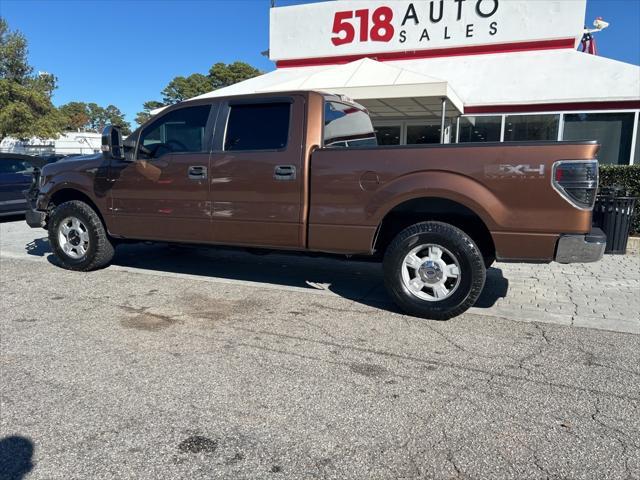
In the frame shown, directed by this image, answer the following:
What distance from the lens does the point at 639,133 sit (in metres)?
11.9

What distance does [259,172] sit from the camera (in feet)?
17.0

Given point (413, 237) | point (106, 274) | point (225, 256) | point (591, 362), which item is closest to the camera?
point (591, 362)

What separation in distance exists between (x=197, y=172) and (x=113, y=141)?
1.19 m

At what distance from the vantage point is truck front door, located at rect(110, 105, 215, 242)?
5.55 metres

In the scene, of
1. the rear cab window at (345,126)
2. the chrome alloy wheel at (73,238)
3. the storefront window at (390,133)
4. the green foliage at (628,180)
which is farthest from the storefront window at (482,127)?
the chrome alloy wheel at (73,238)

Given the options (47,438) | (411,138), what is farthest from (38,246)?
(411,138)

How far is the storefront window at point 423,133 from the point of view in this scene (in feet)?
48.2

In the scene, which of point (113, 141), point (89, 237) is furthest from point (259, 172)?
point (89, 237)

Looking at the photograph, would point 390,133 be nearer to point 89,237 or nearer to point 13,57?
point 89,237

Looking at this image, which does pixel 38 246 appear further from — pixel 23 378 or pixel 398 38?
pixel 398 38

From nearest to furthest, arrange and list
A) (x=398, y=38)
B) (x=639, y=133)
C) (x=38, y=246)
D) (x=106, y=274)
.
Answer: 1. (x=106, y=274)
2. (x=38, y=246)
3. (x=639, y=133)
4. (x=398, y=38)

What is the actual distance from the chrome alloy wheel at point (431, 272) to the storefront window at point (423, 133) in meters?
10.7

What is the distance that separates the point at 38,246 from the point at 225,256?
3290mm

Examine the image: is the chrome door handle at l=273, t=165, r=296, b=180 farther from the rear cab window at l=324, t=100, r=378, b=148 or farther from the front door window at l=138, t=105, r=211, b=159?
the front door window at l=138, t=105, r=211, b=159
